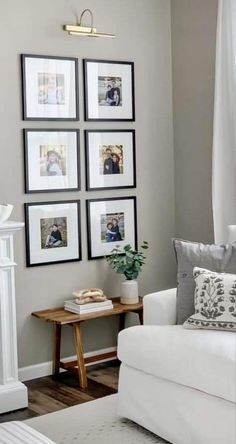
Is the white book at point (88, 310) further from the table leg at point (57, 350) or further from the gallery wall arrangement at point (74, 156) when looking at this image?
the gallery wall arrangement at point (74, 156)

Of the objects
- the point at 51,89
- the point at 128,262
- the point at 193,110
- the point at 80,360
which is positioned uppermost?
the point at 51,89

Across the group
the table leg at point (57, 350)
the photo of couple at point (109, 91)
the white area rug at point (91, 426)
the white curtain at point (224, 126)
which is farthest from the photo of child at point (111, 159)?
the white area rug at point (91, 426)

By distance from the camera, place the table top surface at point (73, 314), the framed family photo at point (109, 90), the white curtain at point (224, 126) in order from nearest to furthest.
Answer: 1. the table top surface at point (73, 314)
2. the white curtain at point (224, 126)
3. the framed family photo at point (109, 90)

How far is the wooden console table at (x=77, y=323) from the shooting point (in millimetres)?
4133

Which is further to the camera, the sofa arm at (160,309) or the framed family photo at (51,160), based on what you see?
the framed family photo at (51,160)

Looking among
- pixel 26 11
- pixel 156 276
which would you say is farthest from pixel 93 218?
pixel 26 11

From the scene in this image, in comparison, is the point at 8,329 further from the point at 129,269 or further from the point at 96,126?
the point at 96,126

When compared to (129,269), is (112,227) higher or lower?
higher

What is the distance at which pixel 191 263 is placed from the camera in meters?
3.60

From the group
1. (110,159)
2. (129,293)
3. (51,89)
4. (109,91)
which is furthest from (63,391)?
(109,91)

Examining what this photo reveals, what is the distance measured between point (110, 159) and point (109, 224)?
Result: 1.45ft

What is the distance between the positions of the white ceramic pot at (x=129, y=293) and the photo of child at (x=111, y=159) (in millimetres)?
770

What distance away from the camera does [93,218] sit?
4.55 meters

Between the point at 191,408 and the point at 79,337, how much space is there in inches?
48.7
